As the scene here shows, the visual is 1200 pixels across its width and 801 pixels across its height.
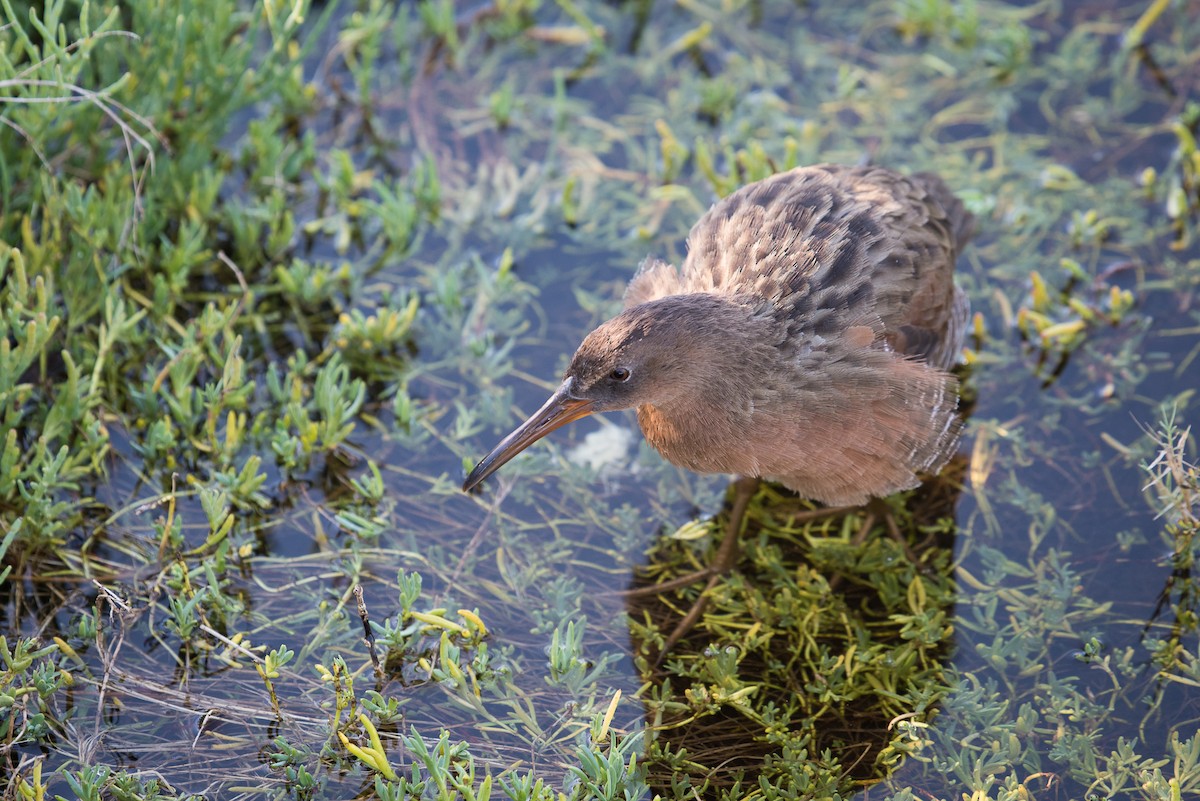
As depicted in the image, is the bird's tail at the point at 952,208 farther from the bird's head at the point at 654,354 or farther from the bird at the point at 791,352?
the bird's head at the point at 654,354

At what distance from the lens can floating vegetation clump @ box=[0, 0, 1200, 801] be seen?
11.9 ft

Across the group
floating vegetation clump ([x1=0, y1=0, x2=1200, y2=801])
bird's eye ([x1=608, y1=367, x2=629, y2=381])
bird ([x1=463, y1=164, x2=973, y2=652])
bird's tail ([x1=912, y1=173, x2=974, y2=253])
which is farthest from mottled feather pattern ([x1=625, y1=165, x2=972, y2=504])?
floating vegetation clump ([x1=0, y1=0, x2=1200, y2=801])

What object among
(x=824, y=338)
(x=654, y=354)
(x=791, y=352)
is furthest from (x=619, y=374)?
(x=824, y=338)

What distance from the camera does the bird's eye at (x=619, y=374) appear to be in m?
3.58

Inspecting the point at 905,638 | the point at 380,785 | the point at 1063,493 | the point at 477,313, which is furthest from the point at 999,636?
the point at 477,313

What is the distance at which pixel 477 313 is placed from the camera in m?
4.82

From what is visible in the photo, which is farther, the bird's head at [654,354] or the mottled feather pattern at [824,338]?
the mottled feather pattern at [824,338]

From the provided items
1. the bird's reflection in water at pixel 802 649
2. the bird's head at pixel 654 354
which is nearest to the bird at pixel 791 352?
the bird's head at pixel 654 354

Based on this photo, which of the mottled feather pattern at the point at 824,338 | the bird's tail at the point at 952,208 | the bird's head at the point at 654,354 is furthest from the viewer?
the bird's tail at the point at 952,208

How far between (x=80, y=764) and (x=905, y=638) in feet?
8.05

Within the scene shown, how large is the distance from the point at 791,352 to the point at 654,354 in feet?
1.37

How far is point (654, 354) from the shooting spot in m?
3.57

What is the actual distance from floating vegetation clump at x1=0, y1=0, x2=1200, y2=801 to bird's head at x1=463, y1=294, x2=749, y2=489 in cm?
76

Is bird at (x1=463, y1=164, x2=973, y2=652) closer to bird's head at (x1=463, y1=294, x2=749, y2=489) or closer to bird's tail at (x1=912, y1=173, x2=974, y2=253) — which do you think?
bird's head at (x1=463, y1=294, x2=749, y2=489)
